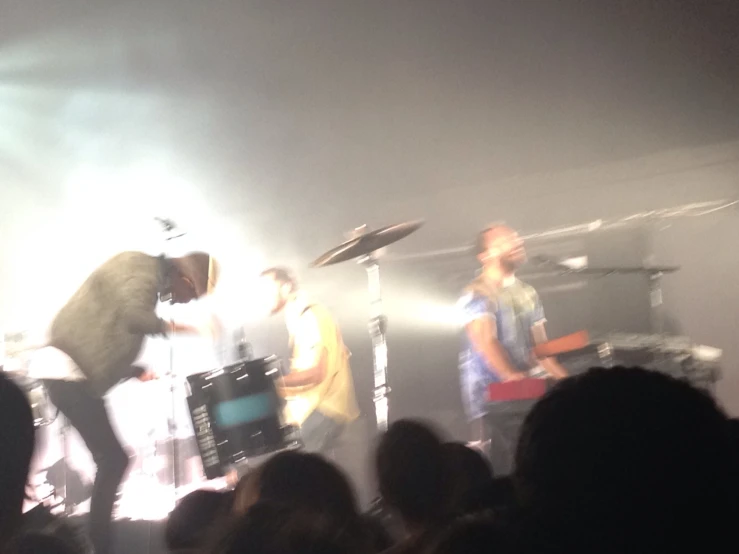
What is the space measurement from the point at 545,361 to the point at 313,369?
0.99 metres

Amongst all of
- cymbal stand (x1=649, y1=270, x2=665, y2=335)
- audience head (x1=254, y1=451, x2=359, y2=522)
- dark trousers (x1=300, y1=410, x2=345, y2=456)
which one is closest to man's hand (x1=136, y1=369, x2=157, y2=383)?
dark trousers (x1=300, y1=410, x2=345, y2=456)

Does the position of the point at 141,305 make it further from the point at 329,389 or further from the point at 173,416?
the point at 329,389

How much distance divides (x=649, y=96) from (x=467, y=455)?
7.30 ft

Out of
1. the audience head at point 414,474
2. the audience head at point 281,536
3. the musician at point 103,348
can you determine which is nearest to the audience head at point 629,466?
the audience head at point 281,536

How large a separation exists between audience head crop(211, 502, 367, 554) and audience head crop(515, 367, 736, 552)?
20 centimetres

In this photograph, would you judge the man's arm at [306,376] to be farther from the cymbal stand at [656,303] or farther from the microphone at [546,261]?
the cymbal stand at [656,303]

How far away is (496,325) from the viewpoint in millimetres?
3047

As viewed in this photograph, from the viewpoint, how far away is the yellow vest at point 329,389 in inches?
111

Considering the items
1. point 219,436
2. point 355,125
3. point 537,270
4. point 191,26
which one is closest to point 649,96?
point 537,270

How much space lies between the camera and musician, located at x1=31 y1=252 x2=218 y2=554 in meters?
2.49

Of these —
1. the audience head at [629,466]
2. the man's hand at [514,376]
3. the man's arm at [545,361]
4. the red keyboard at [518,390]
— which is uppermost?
the audience head at [629,466]

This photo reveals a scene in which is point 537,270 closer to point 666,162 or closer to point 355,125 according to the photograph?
point 666,162

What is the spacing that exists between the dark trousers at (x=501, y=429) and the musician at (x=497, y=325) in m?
0.07

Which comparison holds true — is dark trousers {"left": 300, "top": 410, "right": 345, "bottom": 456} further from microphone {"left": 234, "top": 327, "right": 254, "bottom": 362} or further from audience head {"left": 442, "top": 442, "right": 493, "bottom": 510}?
audience head {"left": 442, "top": 442, "right": 493, "bottom": 510}
